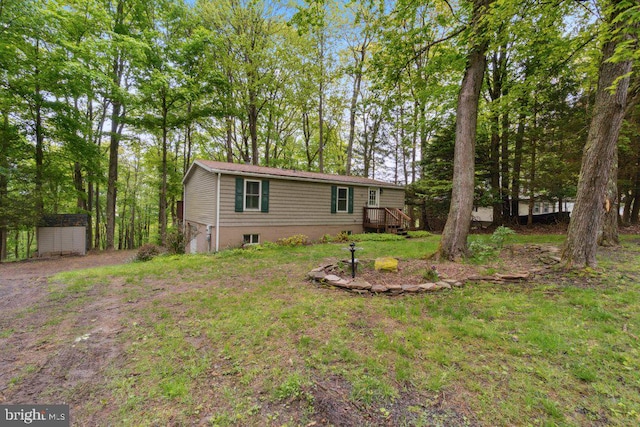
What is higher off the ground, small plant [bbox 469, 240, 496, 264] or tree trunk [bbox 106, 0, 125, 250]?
tree trunk [bbox 106, 0, 125, 250]

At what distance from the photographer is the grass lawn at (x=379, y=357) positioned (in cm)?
194

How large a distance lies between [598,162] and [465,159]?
7.17 ft

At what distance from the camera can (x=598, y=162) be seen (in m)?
4.68

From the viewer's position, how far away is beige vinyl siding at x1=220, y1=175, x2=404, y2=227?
9445mm

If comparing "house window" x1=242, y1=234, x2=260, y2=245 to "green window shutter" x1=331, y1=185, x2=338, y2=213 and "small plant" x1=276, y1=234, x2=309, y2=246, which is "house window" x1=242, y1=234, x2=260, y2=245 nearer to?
"small plant" x1=276, y1=234, x2=309, y2=246

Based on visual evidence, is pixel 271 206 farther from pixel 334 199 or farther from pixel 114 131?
pixel 114 131

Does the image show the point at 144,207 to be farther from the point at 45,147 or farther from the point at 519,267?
the point at 519,267

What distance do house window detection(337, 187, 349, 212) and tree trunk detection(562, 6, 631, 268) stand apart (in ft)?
27.8

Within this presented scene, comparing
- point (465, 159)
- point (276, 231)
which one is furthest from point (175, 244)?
point (465, 159)

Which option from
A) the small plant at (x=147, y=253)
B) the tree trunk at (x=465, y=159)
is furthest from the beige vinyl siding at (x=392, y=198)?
the small plant at (x=147, y=253)

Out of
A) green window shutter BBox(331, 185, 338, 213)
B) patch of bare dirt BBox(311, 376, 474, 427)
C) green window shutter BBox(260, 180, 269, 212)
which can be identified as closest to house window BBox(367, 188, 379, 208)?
green window shutter BBox(331, 185, 338, 213)

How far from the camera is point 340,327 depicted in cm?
320

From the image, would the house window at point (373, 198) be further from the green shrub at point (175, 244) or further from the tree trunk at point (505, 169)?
the green shrub at point (175, 244)

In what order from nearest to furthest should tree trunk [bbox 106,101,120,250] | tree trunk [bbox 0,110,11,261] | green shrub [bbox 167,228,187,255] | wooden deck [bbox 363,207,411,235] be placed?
tree trunk [bbox 0,110,11,261] < green shrub [bbox 167,228,187,255] < wooden deck [bbox 363,207,411,235] < tree trunk [bbox 106,101,120,250]
